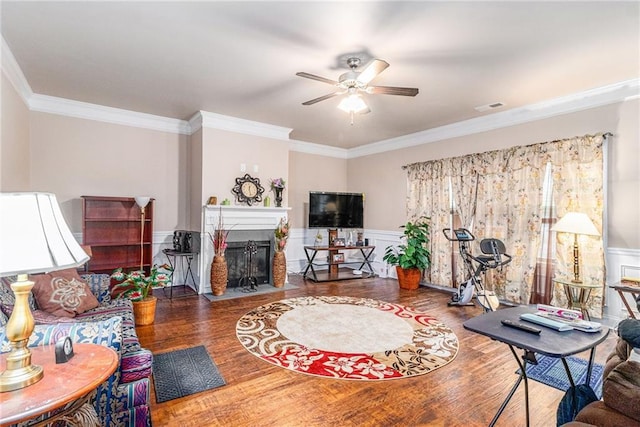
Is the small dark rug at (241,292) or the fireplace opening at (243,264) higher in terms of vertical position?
the fireplace opening at (243,264)

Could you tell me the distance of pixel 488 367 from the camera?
9.04ft

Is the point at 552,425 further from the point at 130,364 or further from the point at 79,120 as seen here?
the point at 79,120

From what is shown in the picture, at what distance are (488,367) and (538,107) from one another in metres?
3.48

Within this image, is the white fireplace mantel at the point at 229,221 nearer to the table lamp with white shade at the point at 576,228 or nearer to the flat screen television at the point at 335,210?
the flat screen television at the point at 335,210

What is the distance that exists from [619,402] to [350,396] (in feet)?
4.91

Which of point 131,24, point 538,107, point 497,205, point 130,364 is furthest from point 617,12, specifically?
point 130,364

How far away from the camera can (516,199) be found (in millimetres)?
4508

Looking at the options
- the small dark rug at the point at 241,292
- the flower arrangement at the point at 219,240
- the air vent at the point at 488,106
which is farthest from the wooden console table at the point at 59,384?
the air vent at the point at 488,106

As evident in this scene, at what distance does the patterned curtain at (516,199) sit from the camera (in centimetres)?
382

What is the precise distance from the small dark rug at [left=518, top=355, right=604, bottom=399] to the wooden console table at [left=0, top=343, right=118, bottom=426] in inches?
115

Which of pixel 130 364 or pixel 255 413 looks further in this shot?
pixel 255 413

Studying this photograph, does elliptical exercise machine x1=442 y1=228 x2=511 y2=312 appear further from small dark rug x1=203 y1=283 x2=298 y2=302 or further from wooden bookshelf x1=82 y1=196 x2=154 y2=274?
wooden bookshelf x1=82 y1=196 x2=154 y2=274

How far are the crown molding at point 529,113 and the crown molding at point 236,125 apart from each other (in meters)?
2.23

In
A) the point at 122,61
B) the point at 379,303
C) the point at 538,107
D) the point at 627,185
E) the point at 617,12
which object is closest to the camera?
the point at 617,12
